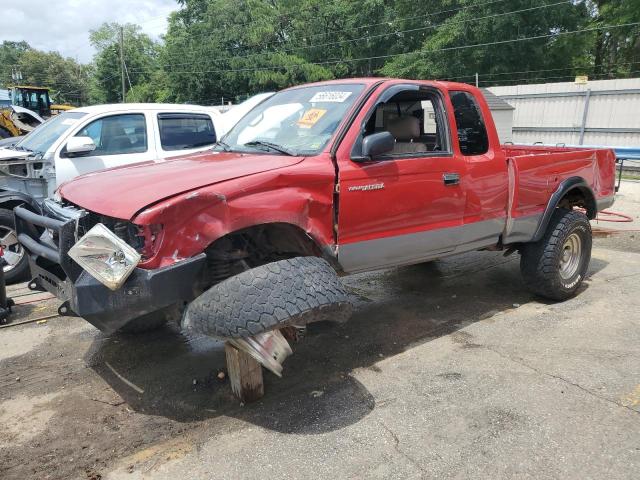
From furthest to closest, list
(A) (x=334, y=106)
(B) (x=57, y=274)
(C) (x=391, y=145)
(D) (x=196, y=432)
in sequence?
(A) (x=334, y=106)
(C) (x=391, y=145)
(B) (x=57, y=274)
(D) (x=196, y=432)

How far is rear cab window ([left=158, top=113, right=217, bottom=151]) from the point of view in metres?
7.17

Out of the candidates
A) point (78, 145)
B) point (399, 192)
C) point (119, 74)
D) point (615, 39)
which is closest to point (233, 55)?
point (119, 74)

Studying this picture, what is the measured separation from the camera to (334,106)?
3.89m

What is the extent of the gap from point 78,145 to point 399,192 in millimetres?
4323

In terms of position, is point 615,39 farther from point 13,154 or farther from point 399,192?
point 13,154

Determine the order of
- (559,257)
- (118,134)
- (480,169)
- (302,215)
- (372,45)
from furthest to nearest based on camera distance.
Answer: (372,45) < (118,134) < (559,257) < (480,169) < (302,215)

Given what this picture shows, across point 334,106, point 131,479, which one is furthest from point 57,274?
point 334,106

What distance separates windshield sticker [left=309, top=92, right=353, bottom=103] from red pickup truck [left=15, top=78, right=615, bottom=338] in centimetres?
1

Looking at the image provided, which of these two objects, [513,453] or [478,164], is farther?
[478,164]

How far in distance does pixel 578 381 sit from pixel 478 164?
1841mm

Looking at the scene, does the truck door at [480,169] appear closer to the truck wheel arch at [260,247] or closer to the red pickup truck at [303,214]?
the red pickup truck at [303,214]

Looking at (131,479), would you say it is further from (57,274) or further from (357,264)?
(357,264)

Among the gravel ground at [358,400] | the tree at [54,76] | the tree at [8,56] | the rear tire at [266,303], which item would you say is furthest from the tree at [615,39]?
the tree at [8,56]

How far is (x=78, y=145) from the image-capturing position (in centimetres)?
630
